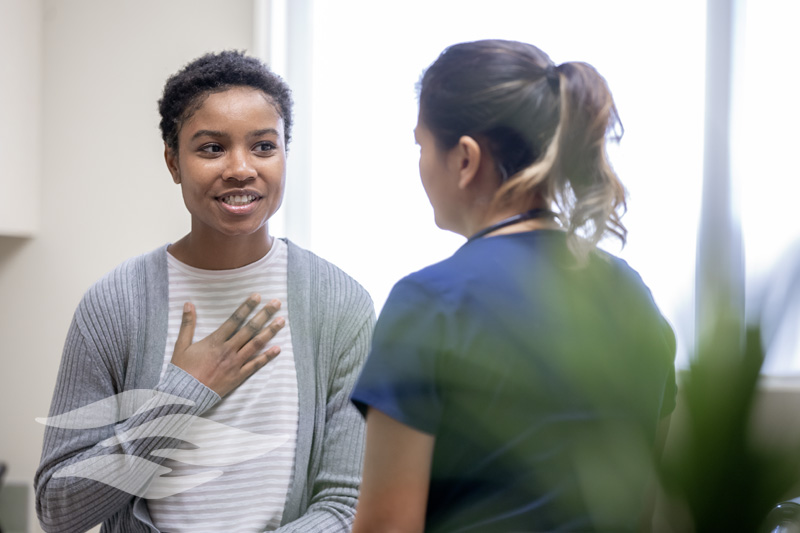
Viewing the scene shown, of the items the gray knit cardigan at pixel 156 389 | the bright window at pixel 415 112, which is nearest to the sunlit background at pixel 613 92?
the bright window at pixel 415 112

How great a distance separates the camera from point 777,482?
0.24m

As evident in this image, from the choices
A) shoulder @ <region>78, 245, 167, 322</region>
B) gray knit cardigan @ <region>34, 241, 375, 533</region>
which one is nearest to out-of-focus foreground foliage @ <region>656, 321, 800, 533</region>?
gray knit cardigan @ <region>34, 241, 375, 533</region>

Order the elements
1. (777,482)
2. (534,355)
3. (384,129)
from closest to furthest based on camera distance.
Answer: (777,482)
(534,355)
(384,129)

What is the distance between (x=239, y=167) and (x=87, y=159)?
363 mm

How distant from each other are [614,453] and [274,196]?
0.51 meters

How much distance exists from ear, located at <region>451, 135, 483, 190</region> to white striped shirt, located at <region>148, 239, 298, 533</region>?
1.07 feet

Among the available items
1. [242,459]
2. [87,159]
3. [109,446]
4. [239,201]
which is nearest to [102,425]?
[109,446]

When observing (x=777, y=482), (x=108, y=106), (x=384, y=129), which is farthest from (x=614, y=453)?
(x=108, y=106)

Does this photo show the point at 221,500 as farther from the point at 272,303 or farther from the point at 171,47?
the point at 171,47

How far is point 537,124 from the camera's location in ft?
1.43

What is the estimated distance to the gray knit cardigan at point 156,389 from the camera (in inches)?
26.2

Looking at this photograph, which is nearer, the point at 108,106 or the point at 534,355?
the point at 534,355

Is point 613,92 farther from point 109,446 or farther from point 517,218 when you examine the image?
point 109,446

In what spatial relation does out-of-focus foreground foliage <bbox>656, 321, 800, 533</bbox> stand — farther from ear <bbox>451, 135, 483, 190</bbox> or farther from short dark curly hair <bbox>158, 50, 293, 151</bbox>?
short dark curly hair <bbox>158, 50, 293, 151</bbox>
